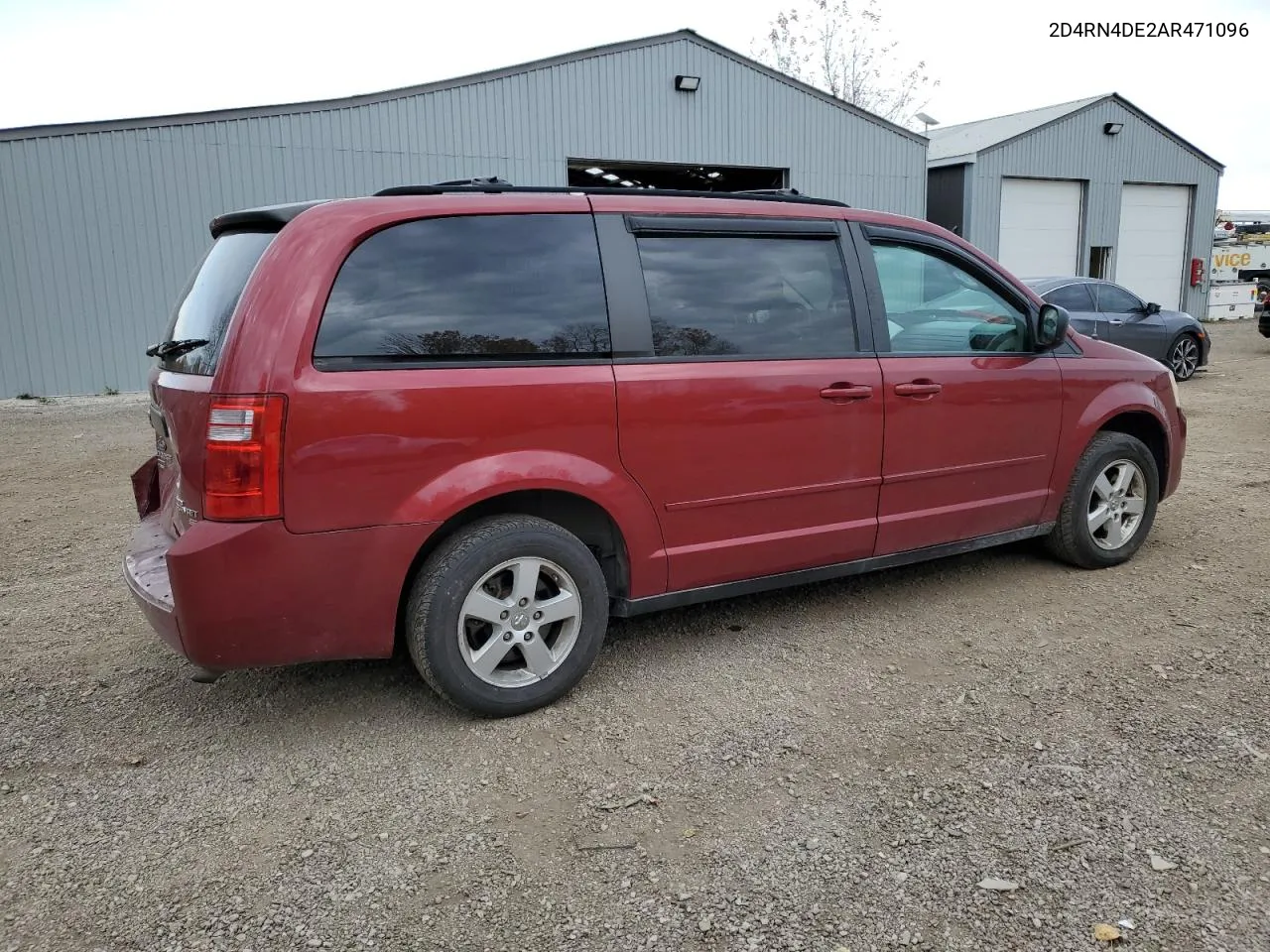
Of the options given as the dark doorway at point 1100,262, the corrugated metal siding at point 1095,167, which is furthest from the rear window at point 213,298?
the dark doorway at point 1100,262

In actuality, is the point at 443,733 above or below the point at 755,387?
below

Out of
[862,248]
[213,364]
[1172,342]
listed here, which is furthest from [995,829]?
[1172,342]

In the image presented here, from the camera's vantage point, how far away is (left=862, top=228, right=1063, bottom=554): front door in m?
4.10

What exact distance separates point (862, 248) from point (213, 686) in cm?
326

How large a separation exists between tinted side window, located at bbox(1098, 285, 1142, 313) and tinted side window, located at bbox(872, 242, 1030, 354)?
957cm

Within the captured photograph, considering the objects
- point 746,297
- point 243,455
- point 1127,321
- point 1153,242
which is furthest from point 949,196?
point 243,455

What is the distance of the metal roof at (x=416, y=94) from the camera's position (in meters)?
13.1

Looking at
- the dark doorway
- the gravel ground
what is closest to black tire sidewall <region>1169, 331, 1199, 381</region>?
the gravel ground

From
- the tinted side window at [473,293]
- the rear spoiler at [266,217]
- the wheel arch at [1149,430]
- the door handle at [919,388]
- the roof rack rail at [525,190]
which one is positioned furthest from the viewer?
the wheel arch at [1149,430]

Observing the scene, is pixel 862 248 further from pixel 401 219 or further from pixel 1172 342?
pixel 1172 342

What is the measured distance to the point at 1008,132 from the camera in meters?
23.0

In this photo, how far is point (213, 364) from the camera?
2.97 m

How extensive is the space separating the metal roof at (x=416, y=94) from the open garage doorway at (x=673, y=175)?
1703 mm

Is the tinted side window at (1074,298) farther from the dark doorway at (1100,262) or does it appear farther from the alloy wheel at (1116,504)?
the dark doorway at (1100,262)
